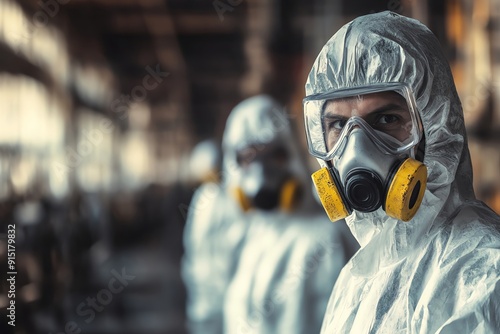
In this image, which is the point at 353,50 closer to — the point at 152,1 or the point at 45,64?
the point at 45,64

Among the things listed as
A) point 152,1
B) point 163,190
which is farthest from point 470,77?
point 163,190

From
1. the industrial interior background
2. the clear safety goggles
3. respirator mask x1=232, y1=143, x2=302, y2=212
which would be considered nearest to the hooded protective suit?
the clear safety goggles

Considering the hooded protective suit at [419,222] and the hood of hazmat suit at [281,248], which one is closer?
the hooded protective suit at [419,222]

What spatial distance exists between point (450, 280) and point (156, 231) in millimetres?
11369

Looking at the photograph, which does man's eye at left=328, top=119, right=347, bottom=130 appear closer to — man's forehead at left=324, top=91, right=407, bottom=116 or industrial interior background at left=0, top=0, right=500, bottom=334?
man's forehead at left=324, top=91, right=407, bottom=116

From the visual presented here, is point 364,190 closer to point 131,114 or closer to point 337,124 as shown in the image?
point 337,124

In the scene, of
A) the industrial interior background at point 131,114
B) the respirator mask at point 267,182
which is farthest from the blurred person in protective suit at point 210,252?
the respirator mask at point 267,182

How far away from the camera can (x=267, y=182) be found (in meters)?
3.35

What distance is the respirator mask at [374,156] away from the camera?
4.01 ft

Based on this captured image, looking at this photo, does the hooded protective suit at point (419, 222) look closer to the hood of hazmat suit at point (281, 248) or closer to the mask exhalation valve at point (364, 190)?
the mask exhalation valve at point (364, 190)

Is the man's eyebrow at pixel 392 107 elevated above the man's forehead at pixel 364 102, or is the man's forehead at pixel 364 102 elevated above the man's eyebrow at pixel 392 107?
the man's forehead at pixel 364 102

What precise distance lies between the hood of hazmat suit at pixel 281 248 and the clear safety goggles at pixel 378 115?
152 cm

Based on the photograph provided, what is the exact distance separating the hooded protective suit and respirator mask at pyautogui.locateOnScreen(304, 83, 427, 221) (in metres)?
0.02

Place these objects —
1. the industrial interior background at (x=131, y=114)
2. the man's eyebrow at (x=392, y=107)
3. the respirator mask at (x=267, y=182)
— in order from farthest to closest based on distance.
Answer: the industrial interior background at (x=131, y=114) → the respirator mask at (x=267, y=182) → the man's eyebrow at (x=392, y=107)
